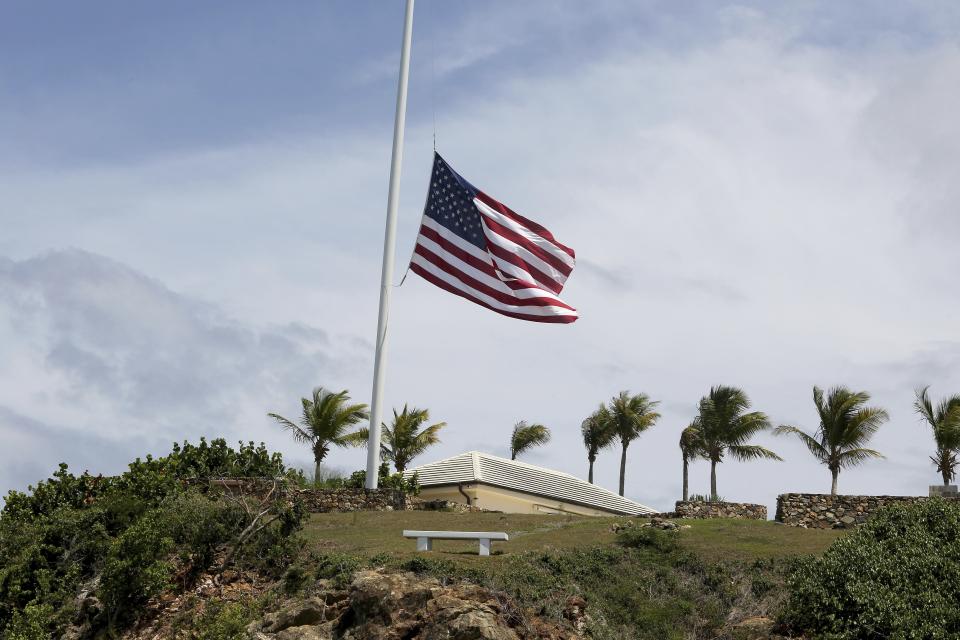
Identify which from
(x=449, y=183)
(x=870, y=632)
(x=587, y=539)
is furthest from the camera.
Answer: (x=449, y=183)

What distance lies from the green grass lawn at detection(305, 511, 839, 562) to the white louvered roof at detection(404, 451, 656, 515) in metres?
11.4

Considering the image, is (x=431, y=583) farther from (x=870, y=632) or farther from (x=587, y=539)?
(x=870, y=632)

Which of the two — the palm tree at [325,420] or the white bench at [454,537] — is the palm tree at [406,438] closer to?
the palm tree at [325,420]

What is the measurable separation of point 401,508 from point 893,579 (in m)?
16.9

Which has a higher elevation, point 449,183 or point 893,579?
point 449,183

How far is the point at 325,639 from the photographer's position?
20.7 meters

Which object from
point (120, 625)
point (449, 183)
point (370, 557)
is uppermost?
point (449, 183)

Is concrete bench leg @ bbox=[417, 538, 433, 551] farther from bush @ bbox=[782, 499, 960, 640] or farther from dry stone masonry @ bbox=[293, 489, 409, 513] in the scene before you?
dry stone masonry @ bbox=[293, 489, 409, 513]

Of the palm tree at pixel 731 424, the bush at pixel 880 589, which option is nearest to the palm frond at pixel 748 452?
the palm tree at pixel 731 424

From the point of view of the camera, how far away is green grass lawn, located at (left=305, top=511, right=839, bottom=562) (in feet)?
80.5

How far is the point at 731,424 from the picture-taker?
53.4 meters

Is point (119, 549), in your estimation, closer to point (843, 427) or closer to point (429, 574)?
point (429, 574)

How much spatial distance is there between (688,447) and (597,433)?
6565 millimetres

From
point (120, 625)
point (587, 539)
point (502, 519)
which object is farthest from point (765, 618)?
point (120, 625)
